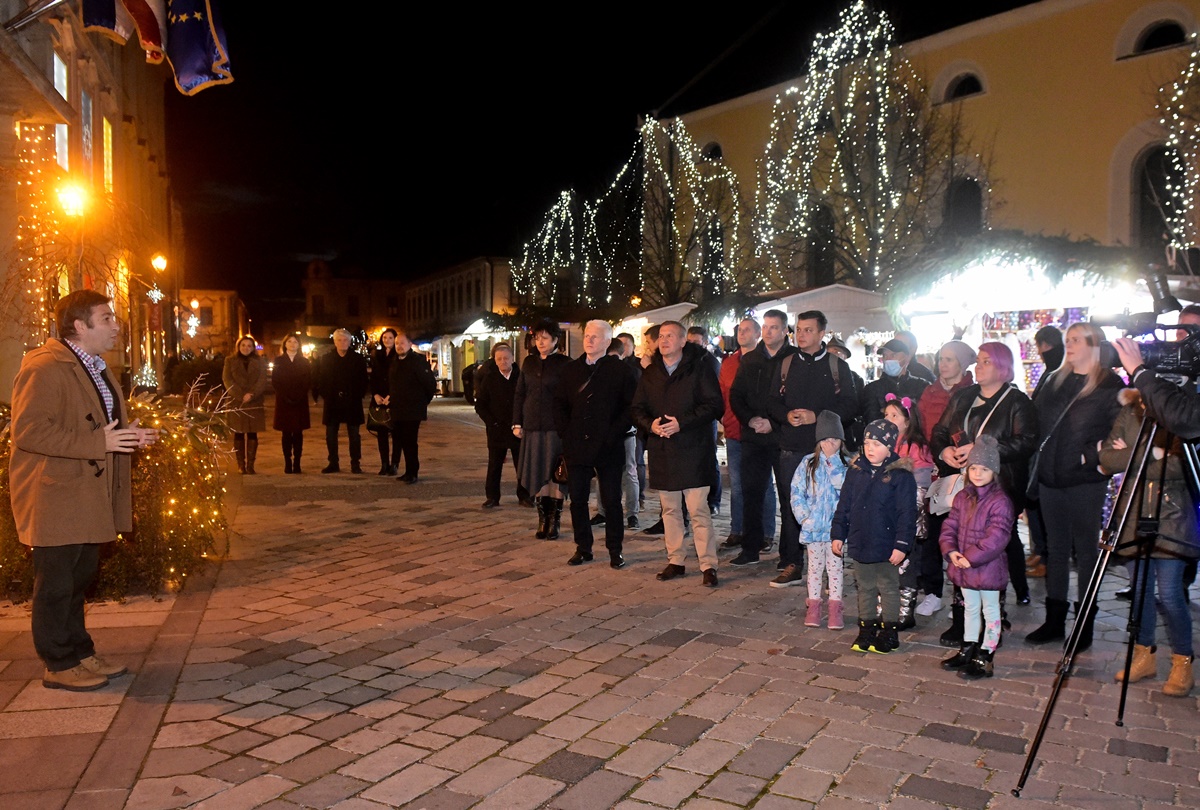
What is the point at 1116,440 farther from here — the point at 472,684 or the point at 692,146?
the point at 692,146

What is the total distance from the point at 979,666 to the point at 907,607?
1.09 meters

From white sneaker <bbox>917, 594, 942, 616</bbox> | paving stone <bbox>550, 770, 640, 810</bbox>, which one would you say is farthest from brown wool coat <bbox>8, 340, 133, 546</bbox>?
white sneaker <bbox>917, 594, 942, 616</bbox>

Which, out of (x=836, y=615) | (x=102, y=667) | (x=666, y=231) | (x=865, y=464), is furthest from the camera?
(x=666, y=231)

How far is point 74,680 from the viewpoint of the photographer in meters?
4.79

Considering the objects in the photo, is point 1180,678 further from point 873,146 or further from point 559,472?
point 873,146

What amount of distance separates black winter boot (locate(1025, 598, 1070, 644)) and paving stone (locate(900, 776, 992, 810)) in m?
2.33

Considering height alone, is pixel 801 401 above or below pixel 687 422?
above

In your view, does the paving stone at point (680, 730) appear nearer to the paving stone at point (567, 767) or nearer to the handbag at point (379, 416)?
the paving stone at point (567, 767)

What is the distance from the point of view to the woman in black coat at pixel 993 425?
562 centimetres

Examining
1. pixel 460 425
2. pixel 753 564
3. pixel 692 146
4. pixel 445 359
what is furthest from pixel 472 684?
pixel 445 359

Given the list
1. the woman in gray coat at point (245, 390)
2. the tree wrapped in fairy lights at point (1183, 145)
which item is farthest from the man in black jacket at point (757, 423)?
the tree wrapped in fairy lights at point (1183, 145)

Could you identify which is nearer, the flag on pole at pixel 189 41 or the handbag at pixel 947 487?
the handbag at pixel 947 487

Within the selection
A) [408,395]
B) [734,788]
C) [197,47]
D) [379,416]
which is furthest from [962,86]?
[734,788]

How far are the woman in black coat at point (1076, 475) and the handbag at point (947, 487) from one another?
0.32 metres
